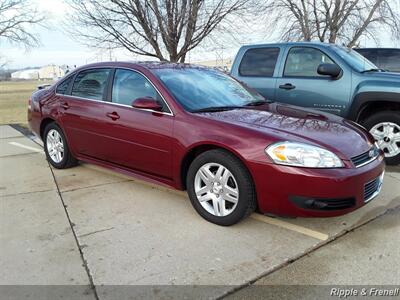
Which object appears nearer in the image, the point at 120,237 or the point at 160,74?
the point at 120,237

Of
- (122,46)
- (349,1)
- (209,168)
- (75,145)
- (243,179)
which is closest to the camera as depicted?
(243,179)

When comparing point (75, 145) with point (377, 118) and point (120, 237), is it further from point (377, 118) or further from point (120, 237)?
point (377, 118)

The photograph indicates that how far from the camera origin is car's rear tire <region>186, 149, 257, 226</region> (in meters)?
3.52

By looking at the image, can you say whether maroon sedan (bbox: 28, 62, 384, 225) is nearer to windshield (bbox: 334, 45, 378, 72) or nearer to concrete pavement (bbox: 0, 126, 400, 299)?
concrete pavement (bbox: 0, 126, 400, 299)

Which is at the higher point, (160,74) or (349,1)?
(349,1)

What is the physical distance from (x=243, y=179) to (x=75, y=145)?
274 centimetres

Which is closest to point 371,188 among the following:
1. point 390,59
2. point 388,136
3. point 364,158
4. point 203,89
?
point 364,158

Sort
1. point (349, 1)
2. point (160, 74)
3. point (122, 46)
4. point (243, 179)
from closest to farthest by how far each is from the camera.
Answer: point (243, 179) → point (160, 74) → point (122, 46) → point (349, 1)

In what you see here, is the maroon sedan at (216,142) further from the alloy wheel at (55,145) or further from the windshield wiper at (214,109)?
the alloy wheel at (55,145)

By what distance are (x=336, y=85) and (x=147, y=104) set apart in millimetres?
3161

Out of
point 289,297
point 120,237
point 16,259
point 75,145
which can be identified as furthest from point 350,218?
point 75,145

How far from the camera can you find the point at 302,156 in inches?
129

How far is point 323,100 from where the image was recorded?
235 inches

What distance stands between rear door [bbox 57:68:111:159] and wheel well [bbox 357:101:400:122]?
365 cm
